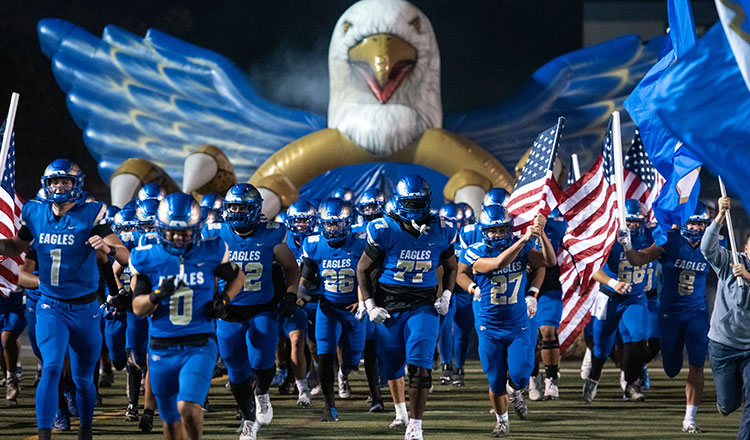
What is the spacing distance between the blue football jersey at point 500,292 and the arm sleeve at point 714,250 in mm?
1776

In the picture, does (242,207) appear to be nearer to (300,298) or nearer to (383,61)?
(300,298)

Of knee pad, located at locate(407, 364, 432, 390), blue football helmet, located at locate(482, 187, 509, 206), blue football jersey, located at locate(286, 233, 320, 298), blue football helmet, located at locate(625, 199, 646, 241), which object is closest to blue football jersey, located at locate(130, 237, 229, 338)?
knee pad, located at locate(407, 364, 432, 390)

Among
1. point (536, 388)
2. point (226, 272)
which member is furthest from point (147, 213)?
point (536, 388)

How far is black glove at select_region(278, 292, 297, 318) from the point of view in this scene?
840cm

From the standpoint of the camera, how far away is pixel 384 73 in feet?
58.7

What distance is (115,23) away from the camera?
905 inches

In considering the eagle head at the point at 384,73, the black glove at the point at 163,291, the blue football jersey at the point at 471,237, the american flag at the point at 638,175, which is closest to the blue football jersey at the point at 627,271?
the american flag at the point at 638,175

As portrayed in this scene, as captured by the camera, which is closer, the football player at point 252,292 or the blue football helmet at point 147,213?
the football player at point 252,292

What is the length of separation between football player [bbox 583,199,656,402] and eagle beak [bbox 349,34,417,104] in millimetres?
7505

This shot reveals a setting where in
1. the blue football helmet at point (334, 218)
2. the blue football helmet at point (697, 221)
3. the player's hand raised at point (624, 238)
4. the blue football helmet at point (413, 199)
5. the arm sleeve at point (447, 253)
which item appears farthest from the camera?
the blue football helmet at point (697, 221)

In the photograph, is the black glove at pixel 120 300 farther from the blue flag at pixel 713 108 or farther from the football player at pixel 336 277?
the blue flag at pixel 713 108

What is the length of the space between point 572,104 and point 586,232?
9.82 m

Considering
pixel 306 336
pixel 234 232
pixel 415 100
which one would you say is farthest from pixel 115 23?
pixel 234 232

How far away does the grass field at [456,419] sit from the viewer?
8.84 metres
